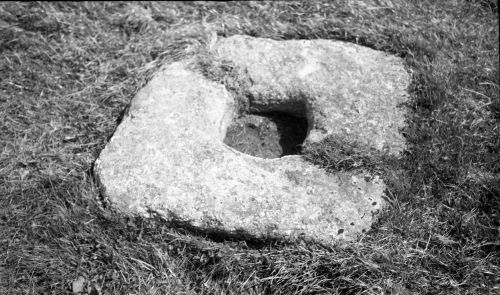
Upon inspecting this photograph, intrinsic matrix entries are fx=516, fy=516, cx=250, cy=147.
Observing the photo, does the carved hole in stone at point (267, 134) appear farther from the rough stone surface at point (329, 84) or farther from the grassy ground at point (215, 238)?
the grassy ground at point (215, 238)

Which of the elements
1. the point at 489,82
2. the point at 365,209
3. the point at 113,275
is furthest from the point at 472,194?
the point at 113,275

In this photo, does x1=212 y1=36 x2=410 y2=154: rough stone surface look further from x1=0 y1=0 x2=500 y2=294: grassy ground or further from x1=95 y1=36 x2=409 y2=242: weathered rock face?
x1=0 y1=0 x2=500 y2=294: grassy ground

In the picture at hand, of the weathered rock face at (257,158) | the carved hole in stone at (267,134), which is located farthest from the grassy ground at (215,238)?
the carved hole in stone at (267,134)

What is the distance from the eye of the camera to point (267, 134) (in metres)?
3.94

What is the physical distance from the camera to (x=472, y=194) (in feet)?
11.0

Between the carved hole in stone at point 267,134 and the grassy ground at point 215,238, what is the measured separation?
42cm

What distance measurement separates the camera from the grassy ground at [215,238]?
3119 mm

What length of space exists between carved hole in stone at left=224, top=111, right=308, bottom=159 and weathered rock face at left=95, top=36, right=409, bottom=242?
72mm

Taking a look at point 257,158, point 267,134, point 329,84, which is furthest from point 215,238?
point 329,84

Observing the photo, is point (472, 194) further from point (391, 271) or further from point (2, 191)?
point (2, 191)

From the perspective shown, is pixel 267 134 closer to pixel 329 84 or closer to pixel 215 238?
pixel 329 84

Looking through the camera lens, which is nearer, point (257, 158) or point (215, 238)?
point (215, 238)

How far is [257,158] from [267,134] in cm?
47

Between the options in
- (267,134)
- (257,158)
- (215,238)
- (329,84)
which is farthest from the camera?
(267,134)
